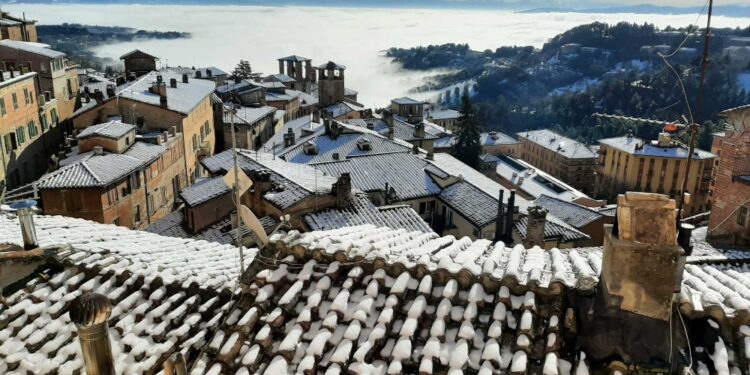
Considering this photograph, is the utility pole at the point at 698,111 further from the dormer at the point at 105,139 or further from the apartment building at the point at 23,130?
the apartment building at the point at 23,130

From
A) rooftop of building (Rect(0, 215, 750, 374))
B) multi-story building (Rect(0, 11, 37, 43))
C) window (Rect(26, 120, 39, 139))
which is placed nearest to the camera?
rooftop of building (Rect(0, 215, 750, 374))

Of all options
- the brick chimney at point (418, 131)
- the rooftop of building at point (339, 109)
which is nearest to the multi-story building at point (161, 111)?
the rooftop of building at point (339, 109)

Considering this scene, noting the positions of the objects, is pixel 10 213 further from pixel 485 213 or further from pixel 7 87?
pixel 7 87

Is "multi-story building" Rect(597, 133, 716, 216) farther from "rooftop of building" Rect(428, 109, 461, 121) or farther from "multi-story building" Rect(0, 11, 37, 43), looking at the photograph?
"multi-story building" Rect(0, 11, 37, 43)

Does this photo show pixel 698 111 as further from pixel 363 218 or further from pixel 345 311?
pixel 363 218

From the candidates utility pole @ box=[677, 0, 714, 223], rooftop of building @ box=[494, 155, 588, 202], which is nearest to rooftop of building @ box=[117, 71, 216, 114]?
rooftop of building @ box=[494, 155, 588, 202]

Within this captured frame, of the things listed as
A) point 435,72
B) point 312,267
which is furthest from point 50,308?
point 435,72
